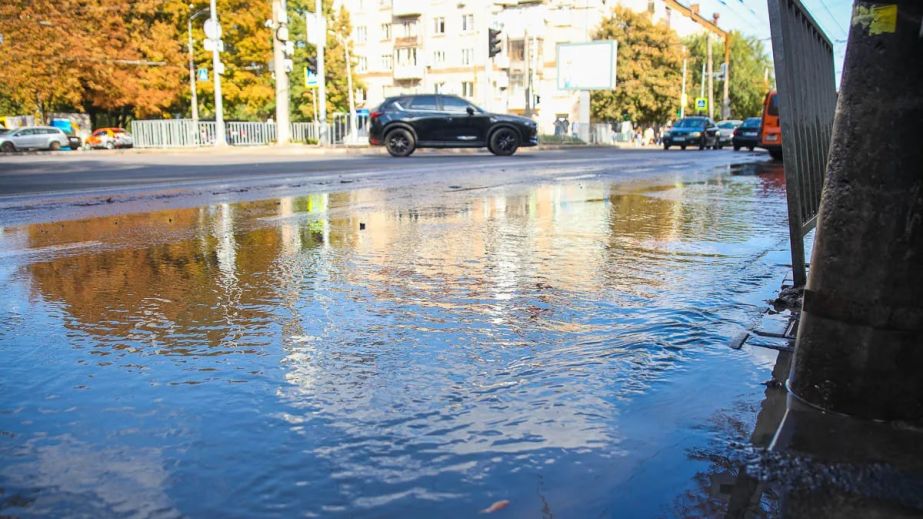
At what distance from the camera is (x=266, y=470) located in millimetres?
2182

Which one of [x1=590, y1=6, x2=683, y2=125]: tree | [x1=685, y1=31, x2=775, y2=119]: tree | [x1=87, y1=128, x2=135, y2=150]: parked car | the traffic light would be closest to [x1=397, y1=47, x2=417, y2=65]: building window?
[x1=590, y1=6, x2=683, y2=125]: tree

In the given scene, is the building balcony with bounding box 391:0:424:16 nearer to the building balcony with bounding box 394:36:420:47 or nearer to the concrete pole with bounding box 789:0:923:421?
the building balcony with bounding box 394:36:420:47

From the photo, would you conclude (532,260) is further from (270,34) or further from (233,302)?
(270,34)

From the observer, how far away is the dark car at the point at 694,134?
4159 cm

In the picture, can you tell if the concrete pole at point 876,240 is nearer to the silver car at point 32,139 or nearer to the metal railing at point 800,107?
the metal railing at point 800,107

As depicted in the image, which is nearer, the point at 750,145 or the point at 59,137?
the point at 750,145

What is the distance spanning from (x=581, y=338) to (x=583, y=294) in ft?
3.00

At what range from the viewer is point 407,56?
71000mm

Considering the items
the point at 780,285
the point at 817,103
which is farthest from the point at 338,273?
the point at 817,103

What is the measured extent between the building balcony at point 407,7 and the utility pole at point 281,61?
31399 millimetres

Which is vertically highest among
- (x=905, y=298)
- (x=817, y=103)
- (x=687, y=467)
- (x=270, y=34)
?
(x=270, y=34)

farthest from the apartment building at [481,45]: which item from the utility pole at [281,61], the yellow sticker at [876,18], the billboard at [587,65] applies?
the yellow sticker at [876,18]

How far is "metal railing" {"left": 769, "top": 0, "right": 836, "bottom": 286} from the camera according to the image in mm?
4004

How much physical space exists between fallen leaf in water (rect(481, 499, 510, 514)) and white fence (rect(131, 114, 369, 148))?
1561 inches
